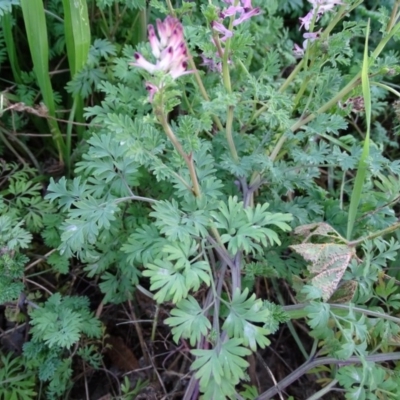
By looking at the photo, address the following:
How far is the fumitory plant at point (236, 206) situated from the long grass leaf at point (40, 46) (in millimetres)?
177

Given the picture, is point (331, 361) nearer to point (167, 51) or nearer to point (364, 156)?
point (364, 156)

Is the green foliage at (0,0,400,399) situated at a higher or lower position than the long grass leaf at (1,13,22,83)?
lower

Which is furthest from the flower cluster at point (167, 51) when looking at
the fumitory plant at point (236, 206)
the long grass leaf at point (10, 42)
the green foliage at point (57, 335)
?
the long grass leaf at point (10, 42)

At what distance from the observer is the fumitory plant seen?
0.91 meters

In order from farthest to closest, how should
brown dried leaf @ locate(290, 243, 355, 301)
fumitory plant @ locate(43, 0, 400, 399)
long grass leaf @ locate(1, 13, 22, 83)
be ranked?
long grass leaf @ locate(1, 13, 22, 83) < brown dried leaf @ locate(290, 243, 355, 301) < fumitory plant @ locate(43, 0, 400, 399)

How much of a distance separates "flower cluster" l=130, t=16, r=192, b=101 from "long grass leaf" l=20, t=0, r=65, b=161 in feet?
2.15

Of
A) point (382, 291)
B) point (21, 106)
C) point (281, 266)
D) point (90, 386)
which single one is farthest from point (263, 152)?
point (90, 386)

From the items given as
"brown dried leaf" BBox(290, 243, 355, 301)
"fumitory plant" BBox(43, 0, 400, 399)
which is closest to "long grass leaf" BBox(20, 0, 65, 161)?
"fumitory plant" BBox(43, 0, 400, 399)

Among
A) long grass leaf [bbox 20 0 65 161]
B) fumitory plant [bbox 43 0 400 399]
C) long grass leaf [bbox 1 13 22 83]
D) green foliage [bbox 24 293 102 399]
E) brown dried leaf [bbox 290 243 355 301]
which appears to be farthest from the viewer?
long grass leaf [bbox 1 13 22 83]

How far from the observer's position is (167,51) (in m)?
0.76

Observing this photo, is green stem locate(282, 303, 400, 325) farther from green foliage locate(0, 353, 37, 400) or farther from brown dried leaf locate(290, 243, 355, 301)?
green foliage locate(0, 353, 37, 400)

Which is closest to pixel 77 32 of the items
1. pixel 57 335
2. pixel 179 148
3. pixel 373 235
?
pixel 179 148

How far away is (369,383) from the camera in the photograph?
982mm

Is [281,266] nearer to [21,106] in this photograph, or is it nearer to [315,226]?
[315,226]
